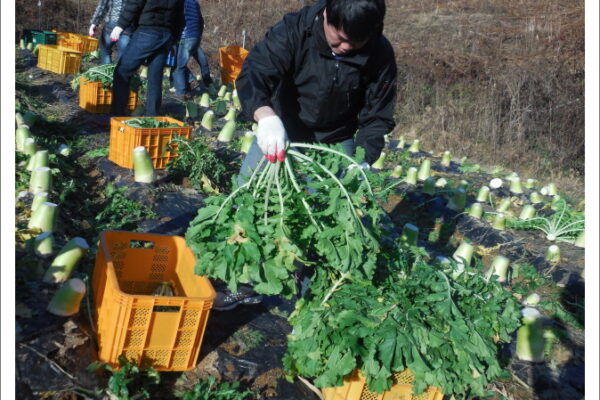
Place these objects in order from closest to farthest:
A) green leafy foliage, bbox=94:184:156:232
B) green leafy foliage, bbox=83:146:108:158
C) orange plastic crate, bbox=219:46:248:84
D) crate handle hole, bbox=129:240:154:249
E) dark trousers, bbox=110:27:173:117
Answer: crate handle hole, bbox=129:240:154:249 < green leafy foliage, bbox=94:184:156:232 < green leafy foliage, bbox=83:146:108:158 < dark trousers, bbox=110:27:173:117 < orange plastic crate, bbox=219:46:248:84

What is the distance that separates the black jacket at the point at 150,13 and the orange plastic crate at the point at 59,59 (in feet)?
9.96

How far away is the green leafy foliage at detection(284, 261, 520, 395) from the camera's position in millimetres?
2389

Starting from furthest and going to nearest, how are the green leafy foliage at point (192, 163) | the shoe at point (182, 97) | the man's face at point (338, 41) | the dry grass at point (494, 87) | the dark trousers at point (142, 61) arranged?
the dry grass at point (494, 87) → the shoe at point (182, 97) → the dark trousers at point (142, 61) → the green leafy foliage at point (192, 163) → the man's face at point (338, 41)

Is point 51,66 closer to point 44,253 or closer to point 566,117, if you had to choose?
point 44,253

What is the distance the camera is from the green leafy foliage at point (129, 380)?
8.15ft

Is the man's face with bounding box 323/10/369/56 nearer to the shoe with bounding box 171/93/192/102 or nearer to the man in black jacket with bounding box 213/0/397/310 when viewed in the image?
the man in black jacket with bounding box 213/0/397/310

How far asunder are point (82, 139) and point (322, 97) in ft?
12.8

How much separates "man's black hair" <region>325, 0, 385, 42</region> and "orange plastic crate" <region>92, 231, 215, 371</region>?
1534 mm

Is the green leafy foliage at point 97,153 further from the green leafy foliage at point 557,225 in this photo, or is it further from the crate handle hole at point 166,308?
the green leafy foliage at point 557,225

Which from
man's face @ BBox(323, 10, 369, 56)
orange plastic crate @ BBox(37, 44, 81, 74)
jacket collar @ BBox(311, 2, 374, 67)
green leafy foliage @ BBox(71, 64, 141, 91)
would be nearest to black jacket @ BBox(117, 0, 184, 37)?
green leafy foliage @ BBox(71, 64, 141, 91)

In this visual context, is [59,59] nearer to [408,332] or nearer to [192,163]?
[192,163]

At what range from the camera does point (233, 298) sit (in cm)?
348

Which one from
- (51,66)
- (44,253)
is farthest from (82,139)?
(51,66)

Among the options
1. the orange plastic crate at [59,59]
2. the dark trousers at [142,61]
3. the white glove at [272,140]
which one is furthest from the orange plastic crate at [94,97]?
the white glove at [272,140]
